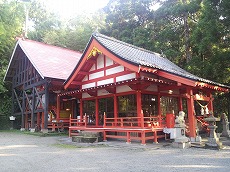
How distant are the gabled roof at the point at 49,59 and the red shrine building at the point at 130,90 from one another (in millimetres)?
2973

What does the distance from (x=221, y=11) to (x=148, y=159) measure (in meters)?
11.4

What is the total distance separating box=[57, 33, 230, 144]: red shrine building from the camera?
32.8 feet

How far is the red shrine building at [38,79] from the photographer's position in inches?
650

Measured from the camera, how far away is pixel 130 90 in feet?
36.7

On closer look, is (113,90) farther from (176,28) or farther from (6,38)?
(6,38)

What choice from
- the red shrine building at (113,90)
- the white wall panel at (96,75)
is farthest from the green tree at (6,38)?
the white wall panel at (96,75)

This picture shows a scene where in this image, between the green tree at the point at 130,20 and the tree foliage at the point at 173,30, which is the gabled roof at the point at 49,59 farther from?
the green tree at the point at 130,20

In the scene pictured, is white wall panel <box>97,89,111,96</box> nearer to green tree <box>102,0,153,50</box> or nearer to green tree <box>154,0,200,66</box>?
green tree <box>154,0,200,66</box>

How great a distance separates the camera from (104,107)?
13.2m

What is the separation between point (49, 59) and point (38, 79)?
6.58ft

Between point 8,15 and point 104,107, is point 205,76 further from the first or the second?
point 8,15

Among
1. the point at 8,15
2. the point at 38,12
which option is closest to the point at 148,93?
the point at 8,15

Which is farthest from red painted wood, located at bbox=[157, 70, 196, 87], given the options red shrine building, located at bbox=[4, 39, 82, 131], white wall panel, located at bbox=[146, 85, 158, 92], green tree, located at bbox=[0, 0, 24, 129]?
green tree, located at bbox=[0, 0, 24, 129]

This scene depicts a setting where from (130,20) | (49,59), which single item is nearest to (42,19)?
(130,20)
